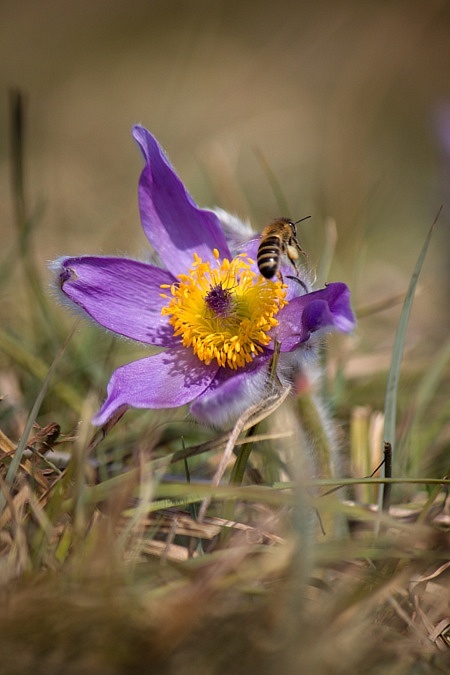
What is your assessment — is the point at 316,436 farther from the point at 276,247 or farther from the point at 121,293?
the point at 121,293

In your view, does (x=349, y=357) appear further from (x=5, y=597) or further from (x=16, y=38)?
(x=16, y=38)

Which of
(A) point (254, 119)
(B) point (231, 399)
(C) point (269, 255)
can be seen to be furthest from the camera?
(A) point (254, 119)

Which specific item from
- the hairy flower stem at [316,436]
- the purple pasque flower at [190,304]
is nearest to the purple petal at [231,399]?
the purple pasque flower at [190,304]

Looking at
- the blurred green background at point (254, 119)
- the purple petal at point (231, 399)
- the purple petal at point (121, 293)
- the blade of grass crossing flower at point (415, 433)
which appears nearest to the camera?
the purple petal at point (231, 399)

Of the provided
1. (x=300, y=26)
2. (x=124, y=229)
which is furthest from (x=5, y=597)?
(x=300, y=26)

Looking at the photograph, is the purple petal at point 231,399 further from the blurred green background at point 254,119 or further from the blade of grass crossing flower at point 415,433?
the blurred green background at point 254,119

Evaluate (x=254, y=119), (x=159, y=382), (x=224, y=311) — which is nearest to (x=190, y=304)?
(x=224, y=311)

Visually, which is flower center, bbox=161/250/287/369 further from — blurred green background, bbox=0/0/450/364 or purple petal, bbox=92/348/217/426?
blurred green background, bbox=0/0/450/364
